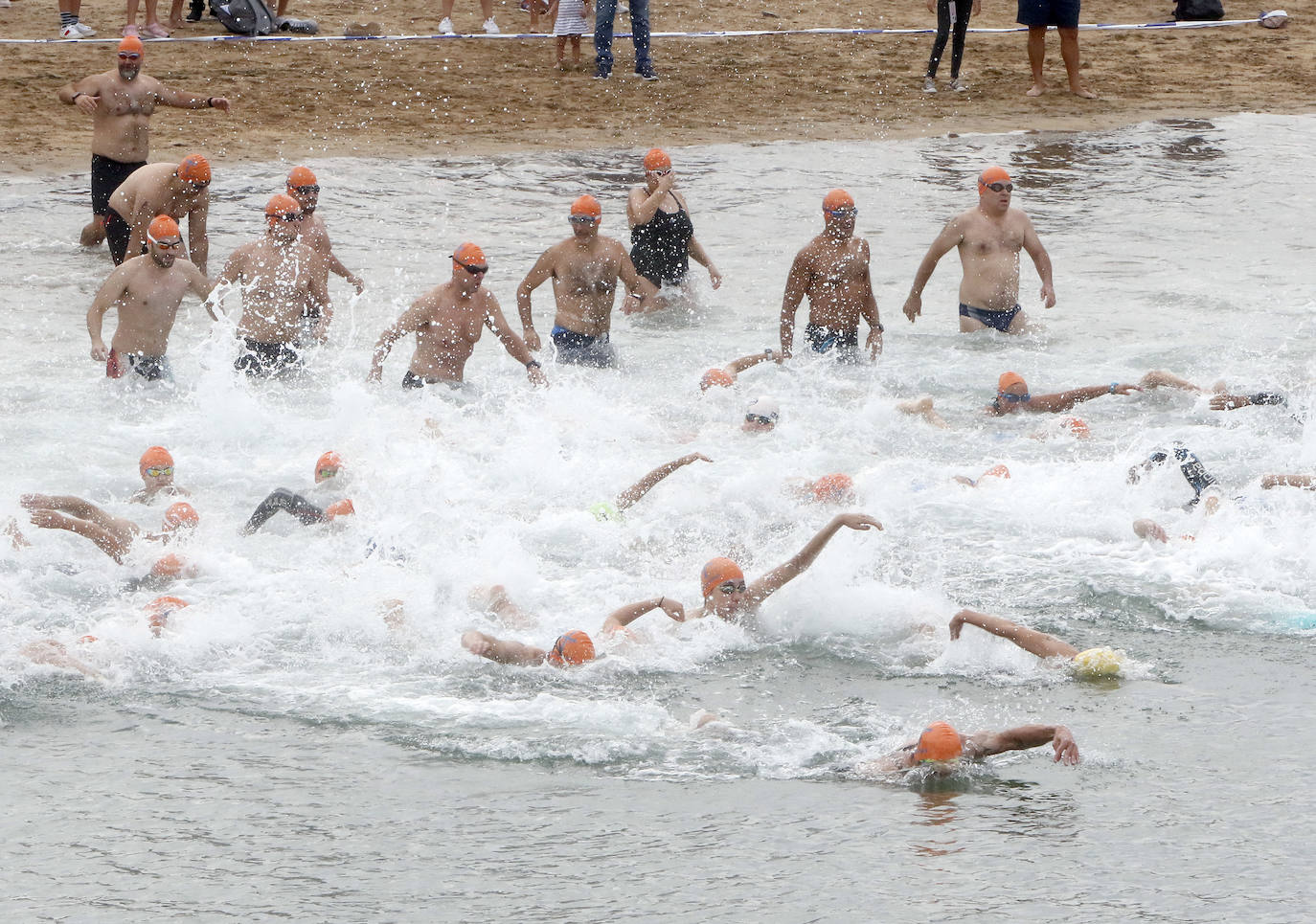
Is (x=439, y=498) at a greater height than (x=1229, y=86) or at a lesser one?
lesser

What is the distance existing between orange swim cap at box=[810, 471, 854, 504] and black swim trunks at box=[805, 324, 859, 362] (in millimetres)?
2376

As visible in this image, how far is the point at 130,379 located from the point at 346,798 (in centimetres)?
575

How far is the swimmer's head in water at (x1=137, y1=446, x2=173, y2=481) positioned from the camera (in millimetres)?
9898

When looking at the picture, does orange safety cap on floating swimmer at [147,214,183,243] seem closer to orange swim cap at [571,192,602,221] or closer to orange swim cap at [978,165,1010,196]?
orange swim cap at [571,192,602,221]

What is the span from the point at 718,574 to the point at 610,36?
12.4 meters

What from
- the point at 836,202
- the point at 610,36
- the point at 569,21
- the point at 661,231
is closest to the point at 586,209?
the point at 661,231

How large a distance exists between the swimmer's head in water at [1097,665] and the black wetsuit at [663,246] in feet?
20.5

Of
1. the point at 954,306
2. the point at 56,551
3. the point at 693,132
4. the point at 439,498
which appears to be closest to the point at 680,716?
the point at 439,498

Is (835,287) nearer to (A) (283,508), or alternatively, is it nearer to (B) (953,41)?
(A) (283,508)

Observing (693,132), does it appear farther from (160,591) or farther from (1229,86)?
(160,591)

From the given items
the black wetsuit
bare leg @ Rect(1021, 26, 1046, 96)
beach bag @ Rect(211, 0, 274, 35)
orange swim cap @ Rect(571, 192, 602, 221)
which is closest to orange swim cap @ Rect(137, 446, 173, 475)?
orange swim cap @ Rect(571, 192, 602, 221)

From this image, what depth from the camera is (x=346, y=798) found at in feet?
22.2

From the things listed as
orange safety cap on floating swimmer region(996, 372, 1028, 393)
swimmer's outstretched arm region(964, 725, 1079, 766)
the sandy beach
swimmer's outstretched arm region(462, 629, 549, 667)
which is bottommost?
swimmer's outstretched arm region(462, 629, 549, 667)

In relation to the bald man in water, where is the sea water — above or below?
below
